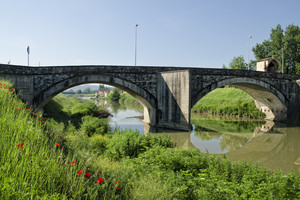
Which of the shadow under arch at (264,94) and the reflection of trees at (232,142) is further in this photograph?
the shadow under arch at (264,94)

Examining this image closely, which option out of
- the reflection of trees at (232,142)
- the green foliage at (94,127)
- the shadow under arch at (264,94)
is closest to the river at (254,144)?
the reflection of trees at (232,142)

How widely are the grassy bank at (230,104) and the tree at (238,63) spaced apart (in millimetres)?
11655

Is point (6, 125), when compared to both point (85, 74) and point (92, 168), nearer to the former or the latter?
point (92, 168)

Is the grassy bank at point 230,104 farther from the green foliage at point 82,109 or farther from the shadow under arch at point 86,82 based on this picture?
the green foliage at point 82,109

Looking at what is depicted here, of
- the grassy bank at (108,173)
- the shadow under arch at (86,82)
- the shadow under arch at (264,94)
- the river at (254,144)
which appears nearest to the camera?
the grassy bank at (108,173)

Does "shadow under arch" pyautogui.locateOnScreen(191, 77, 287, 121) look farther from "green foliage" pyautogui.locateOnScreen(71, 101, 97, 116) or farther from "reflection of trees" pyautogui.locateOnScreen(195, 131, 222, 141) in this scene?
"green foliage" pyautogui.locateOnScreen(71, 101, 97, 116)

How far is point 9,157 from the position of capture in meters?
2.84

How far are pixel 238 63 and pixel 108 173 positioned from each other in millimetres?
45999

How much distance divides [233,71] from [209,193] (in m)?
17.2

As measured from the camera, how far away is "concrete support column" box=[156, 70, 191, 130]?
52.7 ft

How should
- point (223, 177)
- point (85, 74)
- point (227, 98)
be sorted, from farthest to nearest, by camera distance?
point (227, 98)
point (85, 74)
point (223, 177)

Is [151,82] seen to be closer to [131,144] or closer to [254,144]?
[254,144]

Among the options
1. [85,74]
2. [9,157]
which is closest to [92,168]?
[9,157]

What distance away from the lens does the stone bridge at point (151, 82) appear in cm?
1472
